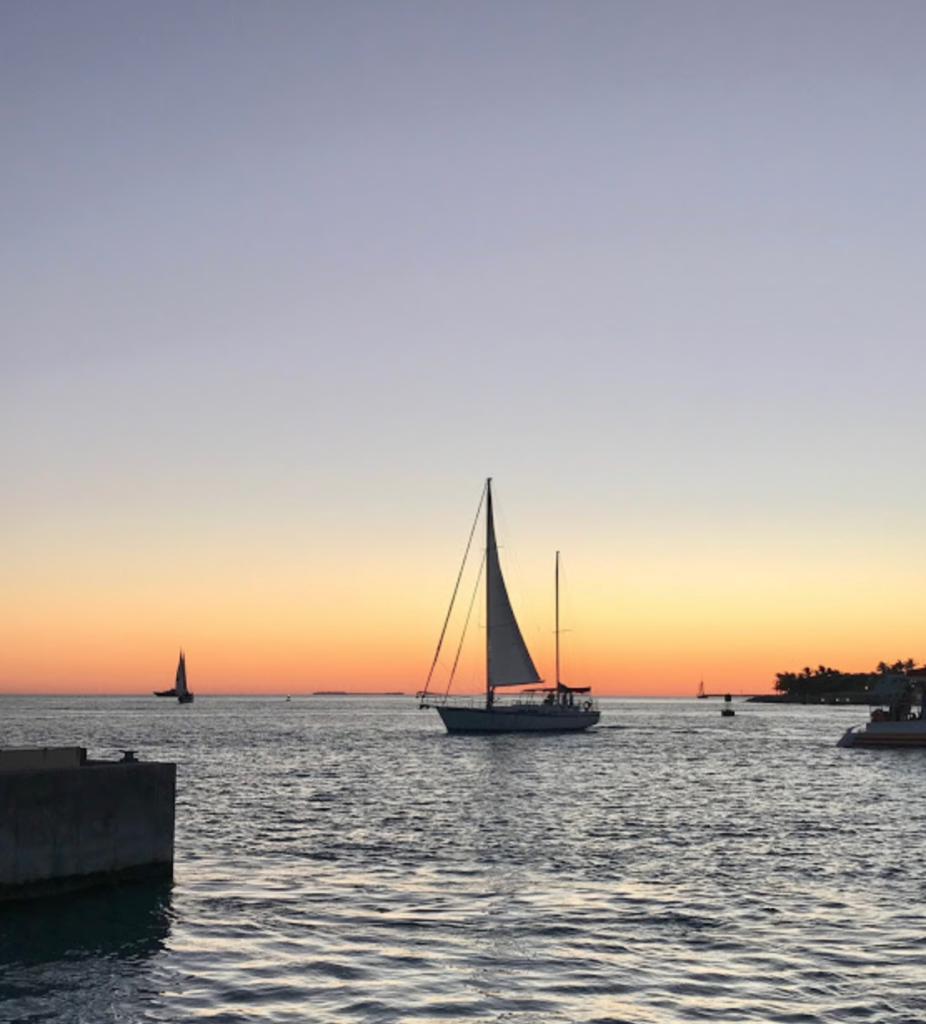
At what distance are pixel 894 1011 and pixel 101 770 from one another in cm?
1504

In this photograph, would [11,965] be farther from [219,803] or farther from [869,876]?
[219,803]

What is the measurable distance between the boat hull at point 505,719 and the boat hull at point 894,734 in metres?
29.1

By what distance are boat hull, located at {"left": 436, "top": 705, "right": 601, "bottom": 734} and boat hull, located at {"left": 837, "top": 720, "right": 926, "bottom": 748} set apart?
29.1 metres

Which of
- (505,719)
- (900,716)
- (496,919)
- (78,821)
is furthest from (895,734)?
(78,821)

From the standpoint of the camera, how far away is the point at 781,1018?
17609 millimetres

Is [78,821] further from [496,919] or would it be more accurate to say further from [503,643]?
[503,643]

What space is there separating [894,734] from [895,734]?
0.08 meters

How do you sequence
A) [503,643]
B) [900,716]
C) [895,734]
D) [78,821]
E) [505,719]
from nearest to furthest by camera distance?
[78,821], [895,734], [900,716], [503,643], [505,719]

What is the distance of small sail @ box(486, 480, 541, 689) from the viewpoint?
10388 cm

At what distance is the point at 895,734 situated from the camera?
91.1 metres

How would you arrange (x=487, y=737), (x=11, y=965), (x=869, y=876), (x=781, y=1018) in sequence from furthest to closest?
(x=487, y=737), (x=869, y=876), (x=11, y=965), (x=781, y=1018)

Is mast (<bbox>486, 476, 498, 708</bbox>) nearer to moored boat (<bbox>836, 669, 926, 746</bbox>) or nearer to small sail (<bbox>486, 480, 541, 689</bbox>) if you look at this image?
small sail (<bbox>486, 480, 541, 689</bbox>)

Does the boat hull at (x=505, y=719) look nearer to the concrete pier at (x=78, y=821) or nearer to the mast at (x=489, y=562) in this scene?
the mast at (x=489, y=562)

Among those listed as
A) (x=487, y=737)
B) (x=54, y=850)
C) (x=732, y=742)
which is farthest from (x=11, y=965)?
(x=732, y=742)
